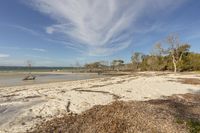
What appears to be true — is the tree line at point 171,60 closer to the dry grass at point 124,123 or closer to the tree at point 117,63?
the tree at point 117,63

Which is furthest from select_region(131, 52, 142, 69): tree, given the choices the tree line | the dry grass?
the dry grass

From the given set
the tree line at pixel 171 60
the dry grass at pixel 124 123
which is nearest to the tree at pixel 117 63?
the tree line at pixel 171 60

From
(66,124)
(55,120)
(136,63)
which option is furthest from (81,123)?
(136,63)

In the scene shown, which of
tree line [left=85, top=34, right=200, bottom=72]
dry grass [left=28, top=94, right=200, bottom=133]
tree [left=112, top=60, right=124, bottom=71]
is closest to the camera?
dry grass [left=28, top=94, right=200, bottom=133]

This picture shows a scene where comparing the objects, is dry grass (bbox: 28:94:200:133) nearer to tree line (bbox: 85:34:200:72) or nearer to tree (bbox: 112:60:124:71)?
tree line (bbox: 85:34:200:72)

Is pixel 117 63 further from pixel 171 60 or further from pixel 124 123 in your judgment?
pixel 124 123

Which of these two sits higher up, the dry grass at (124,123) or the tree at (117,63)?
the tree at (117,63)

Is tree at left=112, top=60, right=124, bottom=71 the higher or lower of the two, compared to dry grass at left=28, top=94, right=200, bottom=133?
higher

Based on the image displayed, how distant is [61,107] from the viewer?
33.1ft

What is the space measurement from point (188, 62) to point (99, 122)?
6494 cm

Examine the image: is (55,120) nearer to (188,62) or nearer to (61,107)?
(61,107)

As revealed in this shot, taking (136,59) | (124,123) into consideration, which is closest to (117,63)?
(136,59)

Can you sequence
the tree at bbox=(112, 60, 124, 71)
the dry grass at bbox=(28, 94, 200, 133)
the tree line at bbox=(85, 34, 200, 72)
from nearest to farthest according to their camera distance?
the dry grass at bbox=(28, 94, 200, 133) → the tree line at bbox=(85, 34, 200, 72) → the tree at bbox=(112, 60, 124, 71)

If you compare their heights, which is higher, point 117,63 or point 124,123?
point 117,63
